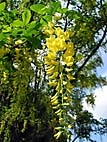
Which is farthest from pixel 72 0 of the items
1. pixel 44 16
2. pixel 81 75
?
pixel 44 16

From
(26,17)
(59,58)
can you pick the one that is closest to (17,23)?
(26,17)

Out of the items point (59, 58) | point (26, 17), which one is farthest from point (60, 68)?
point (26, 17)

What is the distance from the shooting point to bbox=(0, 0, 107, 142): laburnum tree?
5.65ft

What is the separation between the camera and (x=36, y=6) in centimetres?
174

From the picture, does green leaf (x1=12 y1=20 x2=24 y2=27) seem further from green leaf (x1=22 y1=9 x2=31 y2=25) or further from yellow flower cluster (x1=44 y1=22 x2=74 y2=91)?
yellow flower cluster (x1=44 y1=22 x2=74 y2=91)

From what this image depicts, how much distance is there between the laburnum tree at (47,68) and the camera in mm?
1723

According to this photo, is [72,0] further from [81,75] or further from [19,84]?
[19,84]

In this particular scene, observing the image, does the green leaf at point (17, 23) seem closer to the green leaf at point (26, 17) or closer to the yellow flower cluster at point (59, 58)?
the green leaf at point (26, 17)

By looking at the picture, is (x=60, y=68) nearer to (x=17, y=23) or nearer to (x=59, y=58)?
(x=59, y=58)

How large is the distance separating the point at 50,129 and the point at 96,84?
6.46 ft

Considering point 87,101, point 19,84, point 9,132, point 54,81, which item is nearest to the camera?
point 54,81

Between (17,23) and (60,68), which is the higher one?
Result: (17,23)

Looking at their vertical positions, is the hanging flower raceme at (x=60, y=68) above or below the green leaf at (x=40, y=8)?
below

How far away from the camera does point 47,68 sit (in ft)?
5.74
